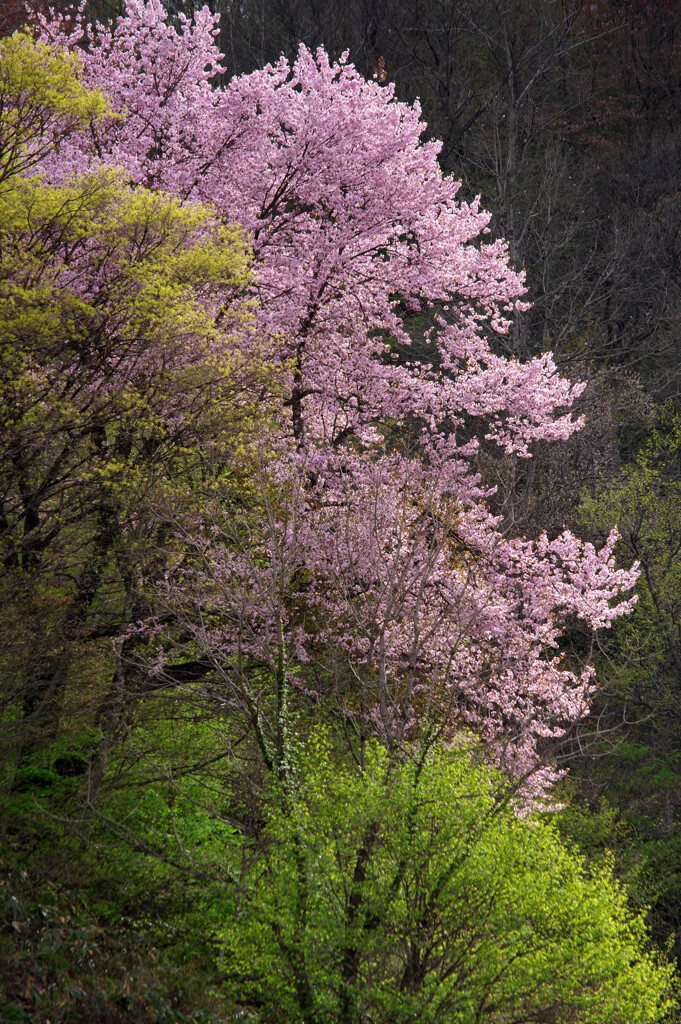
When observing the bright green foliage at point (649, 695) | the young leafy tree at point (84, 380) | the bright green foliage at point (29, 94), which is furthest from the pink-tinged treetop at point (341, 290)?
the bright green foliage at point (649, 695)

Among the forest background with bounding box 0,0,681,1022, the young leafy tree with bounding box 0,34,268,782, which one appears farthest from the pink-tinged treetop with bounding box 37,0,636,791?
the young leafy tree with bounding box 0,34,268,782

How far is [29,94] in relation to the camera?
11.0 metres

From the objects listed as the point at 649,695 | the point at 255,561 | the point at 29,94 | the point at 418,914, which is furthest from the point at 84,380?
the point at 649,695

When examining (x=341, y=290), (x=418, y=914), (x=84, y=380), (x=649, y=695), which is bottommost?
(x=418, y=914)

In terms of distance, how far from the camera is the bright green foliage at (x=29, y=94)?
10.8m

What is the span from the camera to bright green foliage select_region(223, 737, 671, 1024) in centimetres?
873

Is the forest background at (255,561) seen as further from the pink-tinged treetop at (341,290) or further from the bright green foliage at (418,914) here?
the pink-tinged treetop at (341,290)

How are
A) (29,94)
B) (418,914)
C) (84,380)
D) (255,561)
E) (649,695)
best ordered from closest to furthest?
1. (418,914)
2. (29,94)
3. (84,380)
4. (255,561)
5. (649,695)

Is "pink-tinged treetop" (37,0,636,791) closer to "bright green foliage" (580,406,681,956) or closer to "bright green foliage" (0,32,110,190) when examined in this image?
"bright green foliage" (0,32,110,190)

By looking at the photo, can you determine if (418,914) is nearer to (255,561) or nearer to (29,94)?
(255,561)

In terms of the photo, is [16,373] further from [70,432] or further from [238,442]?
[238,442]

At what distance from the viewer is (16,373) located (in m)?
11.2

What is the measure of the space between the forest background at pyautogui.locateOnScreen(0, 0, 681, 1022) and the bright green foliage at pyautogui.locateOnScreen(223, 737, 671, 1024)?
0.19m

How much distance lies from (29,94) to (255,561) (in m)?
6.80
